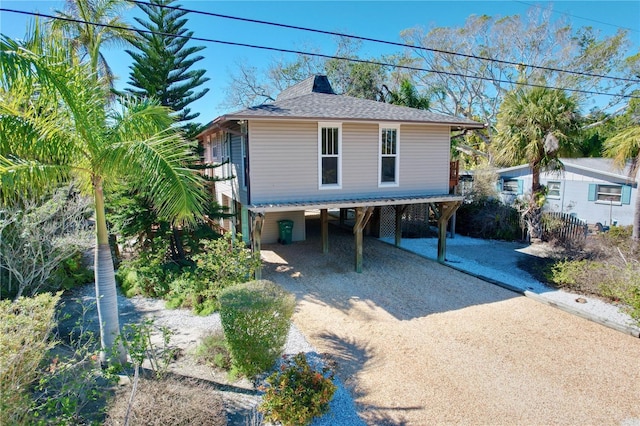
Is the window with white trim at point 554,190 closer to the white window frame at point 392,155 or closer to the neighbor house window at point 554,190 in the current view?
the neighbor house window at point 554,190

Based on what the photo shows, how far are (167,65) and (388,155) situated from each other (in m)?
7.63

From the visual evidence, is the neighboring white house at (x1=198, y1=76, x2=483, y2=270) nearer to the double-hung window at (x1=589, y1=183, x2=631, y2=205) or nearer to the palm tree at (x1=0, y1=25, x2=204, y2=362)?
the palm tree at (x1=0, y1=25, x2=204, y2=362)

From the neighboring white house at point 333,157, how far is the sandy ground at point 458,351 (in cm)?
221

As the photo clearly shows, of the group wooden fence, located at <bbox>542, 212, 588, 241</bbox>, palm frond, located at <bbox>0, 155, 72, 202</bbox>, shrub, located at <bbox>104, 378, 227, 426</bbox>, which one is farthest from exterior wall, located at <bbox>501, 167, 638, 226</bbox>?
palm frond, located at <bbox>0, 155, 72, 202</bbox>

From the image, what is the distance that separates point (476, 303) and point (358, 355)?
400 cm

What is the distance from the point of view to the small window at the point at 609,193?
635 inches

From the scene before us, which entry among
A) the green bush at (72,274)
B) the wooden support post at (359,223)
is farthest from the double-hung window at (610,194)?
the green bush at (72,274)

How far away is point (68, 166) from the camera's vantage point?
4.86 m

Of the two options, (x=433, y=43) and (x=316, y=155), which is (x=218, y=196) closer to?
(x=316, y=155)

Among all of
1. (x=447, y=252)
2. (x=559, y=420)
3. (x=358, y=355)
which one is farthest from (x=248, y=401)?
(x=447, y=252)

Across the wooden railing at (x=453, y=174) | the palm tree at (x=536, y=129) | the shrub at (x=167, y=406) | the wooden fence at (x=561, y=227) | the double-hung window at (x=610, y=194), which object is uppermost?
the palm tree at (x=536, y=129)

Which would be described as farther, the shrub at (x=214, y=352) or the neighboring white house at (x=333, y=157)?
the neighboring white house at (x=333, y=157)

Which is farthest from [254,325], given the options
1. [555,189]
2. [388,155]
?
[555,189]

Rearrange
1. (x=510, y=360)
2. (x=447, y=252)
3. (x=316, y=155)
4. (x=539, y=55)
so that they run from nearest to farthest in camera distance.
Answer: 1. (x=510, y=360)
2. (x=316, y=155)
3. (x=447, y=252)
4. (x=539, y=55)
